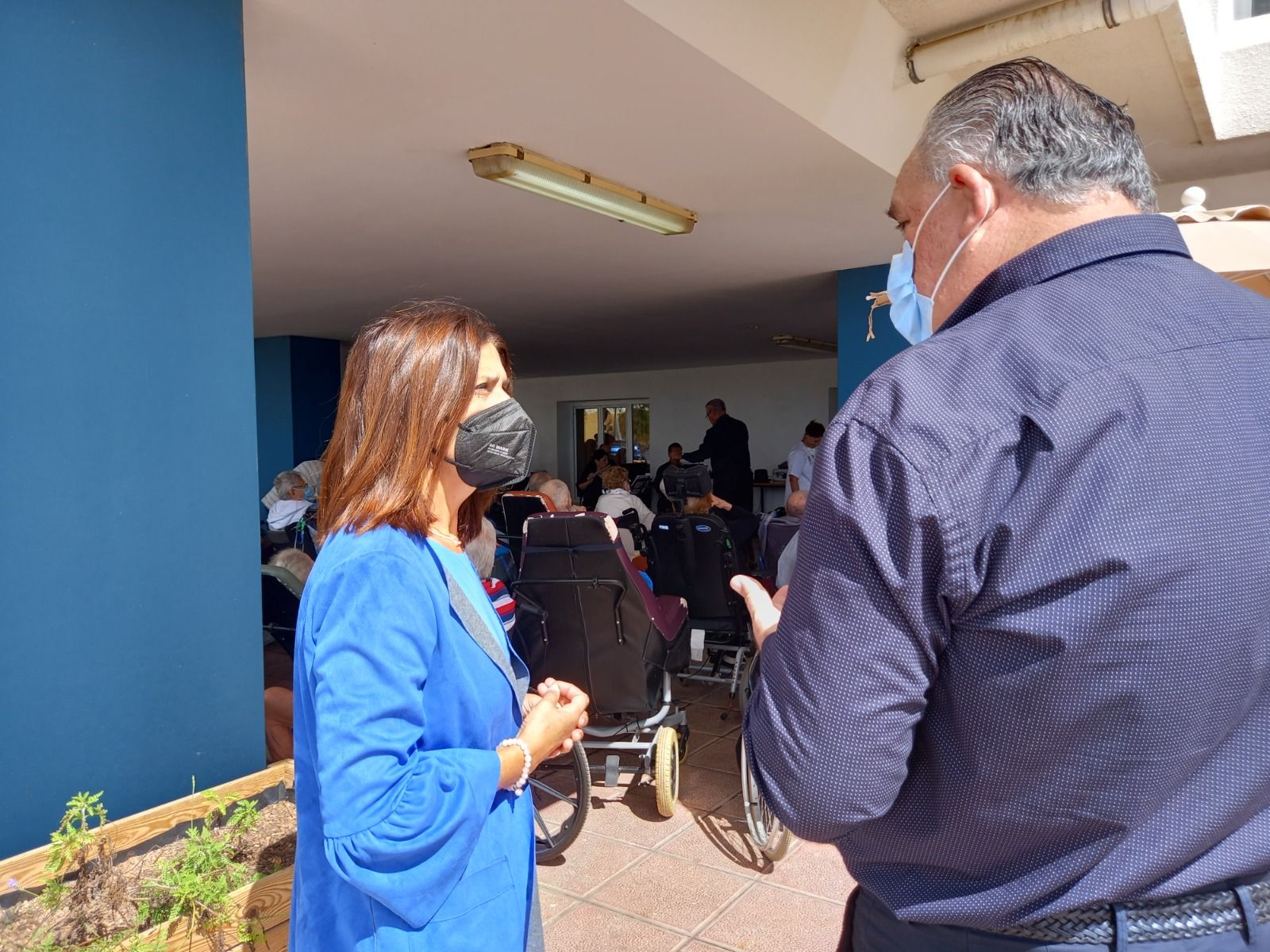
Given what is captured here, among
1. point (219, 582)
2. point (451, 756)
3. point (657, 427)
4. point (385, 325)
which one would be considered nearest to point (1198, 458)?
point (451, 756)

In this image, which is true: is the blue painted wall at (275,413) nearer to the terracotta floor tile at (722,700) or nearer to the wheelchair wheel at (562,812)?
the terracotta floor tile at (722,700)

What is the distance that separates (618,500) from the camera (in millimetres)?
5355

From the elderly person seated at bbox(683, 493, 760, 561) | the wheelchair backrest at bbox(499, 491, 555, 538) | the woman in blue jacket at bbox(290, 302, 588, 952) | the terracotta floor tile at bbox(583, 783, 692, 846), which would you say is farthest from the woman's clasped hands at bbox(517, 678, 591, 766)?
the elderly person seated at bbox(683, 493, 760, 561)

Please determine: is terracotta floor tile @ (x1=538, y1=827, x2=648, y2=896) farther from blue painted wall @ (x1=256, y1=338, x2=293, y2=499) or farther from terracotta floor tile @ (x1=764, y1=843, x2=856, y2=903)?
blue painted wall @ (x1=256, y1=338, x2=293, y2=499)

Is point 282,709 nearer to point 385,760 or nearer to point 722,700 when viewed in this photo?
point 722,700

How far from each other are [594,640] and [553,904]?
3.00 feet

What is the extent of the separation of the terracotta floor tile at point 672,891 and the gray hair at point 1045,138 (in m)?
2.48

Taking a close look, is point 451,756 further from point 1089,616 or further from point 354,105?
point 354,105

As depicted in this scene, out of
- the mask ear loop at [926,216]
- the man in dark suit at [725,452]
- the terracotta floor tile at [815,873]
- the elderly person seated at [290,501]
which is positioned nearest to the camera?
the mask ear loop at [926,216]

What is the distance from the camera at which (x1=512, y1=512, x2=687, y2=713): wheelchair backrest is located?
3.22 metres

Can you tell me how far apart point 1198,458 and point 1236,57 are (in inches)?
201

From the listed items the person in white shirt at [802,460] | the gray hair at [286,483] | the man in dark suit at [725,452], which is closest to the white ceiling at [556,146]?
the person in white shirt at [802,460]

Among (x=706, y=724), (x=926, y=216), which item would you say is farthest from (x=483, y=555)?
(x=926, y=216)

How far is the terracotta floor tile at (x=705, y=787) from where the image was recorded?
11.8 ft
